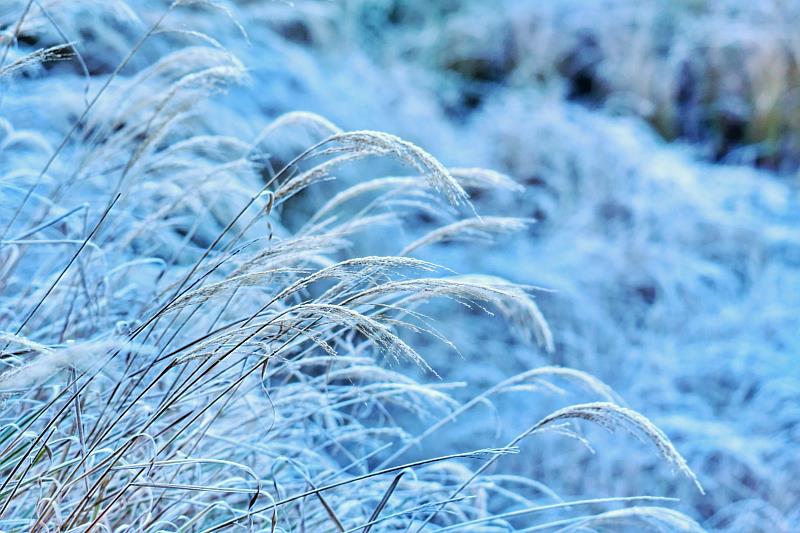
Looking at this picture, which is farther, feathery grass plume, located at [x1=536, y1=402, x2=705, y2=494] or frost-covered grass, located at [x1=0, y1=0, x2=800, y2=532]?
frost-covered grass, located at [x1=0, y1=0, x2=800, y2=532]

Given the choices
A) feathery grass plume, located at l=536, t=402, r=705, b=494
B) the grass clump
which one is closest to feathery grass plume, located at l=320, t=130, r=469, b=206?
the grass clump

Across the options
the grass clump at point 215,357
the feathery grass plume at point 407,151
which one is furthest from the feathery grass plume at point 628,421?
the feathery grass plume at point 407,151

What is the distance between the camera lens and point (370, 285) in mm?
1396

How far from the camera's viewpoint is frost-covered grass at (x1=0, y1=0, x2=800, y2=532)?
1175 mm

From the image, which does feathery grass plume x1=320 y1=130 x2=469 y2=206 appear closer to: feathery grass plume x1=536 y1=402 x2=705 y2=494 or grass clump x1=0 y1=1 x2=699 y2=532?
grass clump x1=0 y1=1 x2=699 y2=532

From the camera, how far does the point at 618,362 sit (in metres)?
2.86

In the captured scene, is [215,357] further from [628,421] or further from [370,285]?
[628,421]

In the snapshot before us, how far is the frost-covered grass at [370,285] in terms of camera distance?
117cm

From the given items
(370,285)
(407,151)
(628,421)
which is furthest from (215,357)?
(628,421)

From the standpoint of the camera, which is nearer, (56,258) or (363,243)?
(56,258)

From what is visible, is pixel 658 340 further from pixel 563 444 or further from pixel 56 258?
pixel 56 258

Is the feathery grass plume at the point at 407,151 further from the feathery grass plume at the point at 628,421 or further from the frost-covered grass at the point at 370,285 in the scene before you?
the feathery grass plume at the point at 628,421

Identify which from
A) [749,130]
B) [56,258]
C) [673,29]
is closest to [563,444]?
[56,258]

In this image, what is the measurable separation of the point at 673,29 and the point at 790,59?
78 cm
